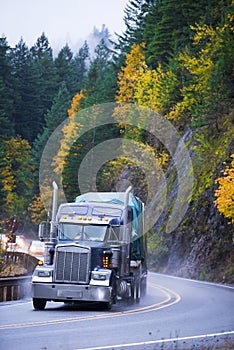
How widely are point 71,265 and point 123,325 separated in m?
4.83

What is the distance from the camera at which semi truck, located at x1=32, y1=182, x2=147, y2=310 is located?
2091 cm

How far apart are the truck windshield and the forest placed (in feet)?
35.4

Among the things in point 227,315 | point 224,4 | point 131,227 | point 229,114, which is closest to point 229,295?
point 131,227

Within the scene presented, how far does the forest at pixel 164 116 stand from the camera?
43.7 meters

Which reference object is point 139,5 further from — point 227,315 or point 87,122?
point 227,315

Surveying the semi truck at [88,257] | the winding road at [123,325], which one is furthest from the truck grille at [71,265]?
the winding road at [123,325]

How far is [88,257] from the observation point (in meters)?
21.2

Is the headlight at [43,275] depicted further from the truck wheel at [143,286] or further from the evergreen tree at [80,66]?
the evergreen tree at [80,66]

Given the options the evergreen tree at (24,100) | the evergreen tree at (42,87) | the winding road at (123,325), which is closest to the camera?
the winding road at (123,325)

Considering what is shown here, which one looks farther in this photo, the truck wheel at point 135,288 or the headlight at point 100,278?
the truck wheel at point 135,288

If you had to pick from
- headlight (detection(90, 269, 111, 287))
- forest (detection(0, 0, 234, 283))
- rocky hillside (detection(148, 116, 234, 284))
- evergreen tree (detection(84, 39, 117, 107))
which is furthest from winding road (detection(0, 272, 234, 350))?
evergreen tree (detection(84, 39, 117, 107))

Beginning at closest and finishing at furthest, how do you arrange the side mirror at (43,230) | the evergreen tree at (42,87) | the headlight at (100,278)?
1. the headlight at (100,278)
2. the side mirror at (43,230)
3. the evergreen tree at (42,87)

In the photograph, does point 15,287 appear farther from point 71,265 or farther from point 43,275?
point 71,265

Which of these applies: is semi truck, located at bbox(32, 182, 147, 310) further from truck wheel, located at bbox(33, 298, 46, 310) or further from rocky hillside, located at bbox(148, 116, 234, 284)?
rocky hillside, located at bbox(148, 116, 234, 284)
